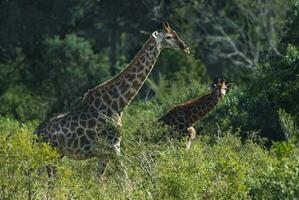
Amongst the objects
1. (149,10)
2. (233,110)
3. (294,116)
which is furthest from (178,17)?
(294,116)

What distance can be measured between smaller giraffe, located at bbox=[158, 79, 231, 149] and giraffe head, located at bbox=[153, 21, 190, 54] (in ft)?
4.42

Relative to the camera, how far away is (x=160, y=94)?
28938 millimetres

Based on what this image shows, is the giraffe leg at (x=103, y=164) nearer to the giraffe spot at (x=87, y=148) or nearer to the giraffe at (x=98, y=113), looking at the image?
the giraffe at (x=98, y=113)

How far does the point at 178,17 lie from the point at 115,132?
70.9ft

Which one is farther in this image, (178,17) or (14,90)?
(178,17)

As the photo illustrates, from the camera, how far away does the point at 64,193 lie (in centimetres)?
1412

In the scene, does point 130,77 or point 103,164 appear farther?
point 130,77

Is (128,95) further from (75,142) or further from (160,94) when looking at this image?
(160,94)

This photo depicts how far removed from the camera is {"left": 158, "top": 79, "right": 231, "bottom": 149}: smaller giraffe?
65.8 ft

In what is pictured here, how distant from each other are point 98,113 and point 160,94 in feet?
33.1

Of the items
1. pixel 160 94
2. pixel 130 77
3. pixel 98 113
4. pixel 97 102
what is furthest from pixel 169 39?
→ pixel 160 94

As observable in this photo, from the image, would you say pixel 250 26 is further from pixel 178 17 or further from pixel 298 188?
pixel 298 188

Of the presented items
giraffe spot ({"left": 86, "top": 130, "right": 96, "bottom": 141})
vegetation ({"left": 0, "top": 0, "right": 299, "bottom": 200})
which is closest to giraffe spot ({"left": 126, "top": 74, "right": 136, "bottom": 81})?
vegetation ({"left": 0, "top": 0, "right": 299, "bottom": 200})

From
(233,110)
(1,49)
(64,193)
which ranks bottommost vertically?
(1,49)
